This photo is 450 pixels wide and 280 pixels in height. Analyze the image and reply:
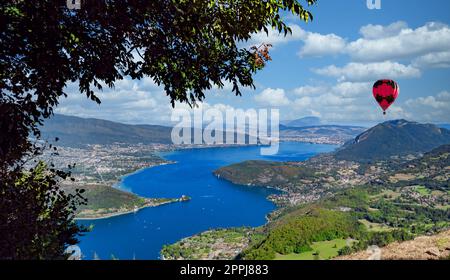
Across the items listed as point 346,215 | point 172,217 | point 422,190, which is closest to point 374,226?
point 346,215

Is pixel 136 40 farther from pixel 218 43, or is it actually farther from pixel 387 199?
pixel 387 199

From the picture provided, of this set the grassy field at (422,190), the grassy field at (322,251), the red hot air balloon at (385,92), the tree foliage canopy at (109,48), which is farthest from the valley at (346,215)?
the tree foliage canopy at (109,48)

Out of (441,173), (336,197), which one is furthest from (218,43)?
(441,173)

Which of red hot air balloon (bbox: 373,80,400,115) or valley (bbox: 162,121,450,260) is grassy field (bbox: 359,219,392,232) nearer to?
valley (bbox: 162,121,450,260)

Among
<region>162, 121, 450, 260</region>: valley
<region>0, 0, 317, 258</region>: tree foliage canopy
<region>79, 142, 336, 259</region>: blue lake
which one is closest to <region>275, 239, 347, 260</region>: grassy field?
<region>162, 121, 450, 260</region>: valley

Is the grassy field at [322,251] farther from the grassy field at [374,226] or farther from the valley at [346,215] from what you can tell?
the grassy field at [374,226]
